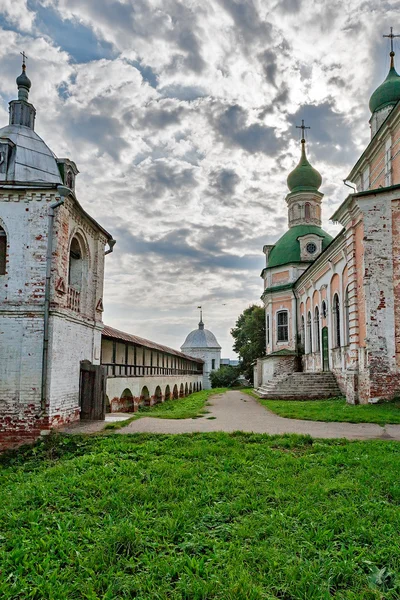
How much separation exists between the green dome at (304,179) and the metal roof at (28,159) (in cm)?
2461

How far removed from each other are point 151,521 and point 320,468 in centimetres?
280

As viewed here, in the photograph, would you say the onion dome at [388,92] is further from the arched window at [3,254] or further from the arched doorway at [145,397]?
the arched window at [3,254]

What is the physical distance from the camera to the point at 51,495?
5.56m

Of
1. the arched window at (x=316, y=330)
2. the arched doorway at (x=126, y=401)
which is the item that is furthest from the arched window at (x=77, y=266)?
the arched window at (x=316, y=330)

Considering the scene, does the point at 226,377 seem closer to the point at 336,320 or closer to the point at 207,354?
the point at 207,354

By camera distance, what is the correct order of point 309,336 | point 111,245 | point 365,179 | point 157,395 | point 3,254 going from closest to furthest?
point 3,254 < point 111,245 < point 365,179 < point 157,395 < point 309,336

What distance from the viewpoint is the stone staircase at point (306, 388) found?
18.6 metres

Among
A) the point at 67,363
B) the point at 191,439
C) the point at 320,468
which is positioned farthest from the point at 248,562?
the point at 67,363

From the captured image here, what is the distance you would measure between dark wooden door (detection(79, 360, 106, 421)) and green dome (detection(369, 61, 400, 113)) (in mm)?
19146

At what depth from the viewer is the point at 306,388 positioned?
754 inches

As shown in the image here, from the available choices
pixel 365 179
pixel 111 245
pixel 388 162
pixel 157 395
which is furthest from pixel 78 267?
pixel 365 179

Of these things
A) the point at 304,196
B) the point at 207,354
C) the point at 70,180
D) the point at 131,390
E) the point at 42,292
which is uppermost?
the point at 304,196

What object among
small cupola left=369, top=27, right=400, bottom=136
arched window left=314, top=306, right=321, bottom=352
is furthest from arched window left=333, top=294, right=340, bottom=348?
small cupola left=369, top=27, right=400, bottom=136

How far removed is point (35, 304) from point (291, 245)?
23.8 m
